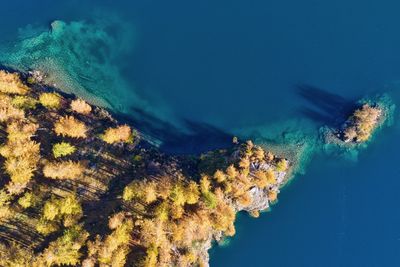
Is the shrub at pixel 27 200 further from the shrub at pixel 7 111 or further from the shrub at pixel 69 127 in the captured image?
the shrub at pixel 7 111

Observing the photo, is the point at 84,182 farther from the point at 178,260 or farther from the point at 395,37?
the point at 395,37

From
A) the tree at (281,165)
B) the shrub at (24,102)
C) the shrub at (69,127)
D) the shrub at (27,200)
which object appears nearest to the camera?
the shrub at (27,200)

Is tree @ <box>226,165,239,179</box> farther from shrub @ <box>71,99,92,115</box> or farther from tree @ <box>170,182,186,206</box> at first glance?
shrub @ <box>71,99,92,115</box>

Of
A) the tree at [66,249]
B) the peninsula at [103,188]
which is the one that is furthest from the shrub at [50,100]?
the tree at [66,249]

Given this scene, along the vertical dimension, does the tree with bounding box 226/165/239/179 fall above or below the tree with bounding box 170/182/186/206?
above

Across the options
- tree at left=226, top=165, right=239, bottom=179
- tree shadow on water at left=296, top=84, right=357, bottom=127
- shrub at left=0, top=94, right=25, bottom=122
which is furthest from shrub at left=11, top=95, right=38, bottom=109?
tree shadow on water at left=296, top=84, right=357, bottom=127

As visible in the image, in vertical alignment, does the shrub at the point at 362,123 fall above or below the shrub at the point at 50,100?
above
